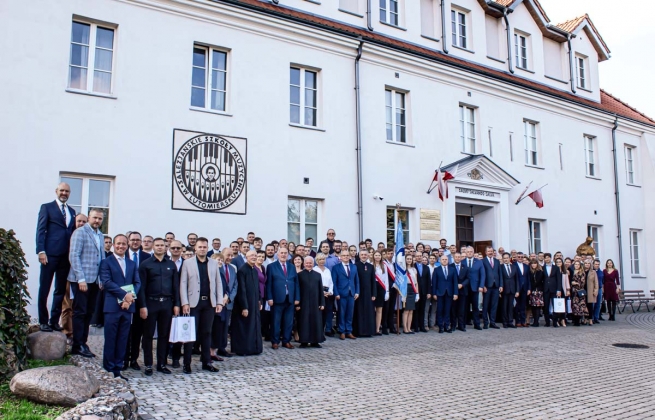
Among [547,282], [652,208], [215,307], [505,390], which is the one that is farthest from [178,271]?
[652,208]

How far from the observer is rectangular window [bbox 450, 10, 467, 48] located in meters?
19.7

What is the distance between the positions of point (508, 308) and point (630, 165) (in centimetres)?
1417

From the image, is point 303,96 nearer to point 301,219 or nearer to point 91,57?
point 301,219

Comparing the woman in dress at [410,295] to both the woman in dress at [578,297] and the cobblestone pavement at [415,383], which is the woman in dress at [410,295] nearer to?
the cobblestone pavement at [415,383]

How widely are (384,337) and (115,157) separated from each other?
22.5 feet

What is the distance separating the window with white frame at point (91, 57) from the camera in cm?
1212

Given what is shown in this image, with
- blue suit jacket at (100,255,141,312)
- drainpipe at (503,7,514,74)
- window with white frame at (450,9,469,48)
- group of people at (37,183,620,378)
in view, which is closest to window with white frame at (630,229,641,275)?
group of people at (37,183,620,378)

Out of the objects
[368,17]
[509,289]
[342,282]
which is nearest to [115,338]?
[342,282]

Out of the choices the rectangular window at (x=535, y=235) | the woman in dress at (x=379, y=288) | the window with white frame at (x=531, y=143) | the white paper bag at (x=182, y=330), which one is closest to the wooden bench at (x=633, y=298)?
the rectangular window at (x=535, y=235)

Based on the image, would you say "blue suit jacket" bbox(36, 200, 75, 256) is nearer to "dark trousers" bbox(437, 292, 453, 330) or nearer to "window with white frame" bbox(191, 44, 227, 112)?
"window with white frame" bbox(191, 44, 227, 112)

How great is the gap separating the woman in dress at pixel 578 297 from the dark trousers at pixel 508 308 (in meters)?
1.95

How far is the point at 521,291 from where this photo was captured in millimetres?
14953

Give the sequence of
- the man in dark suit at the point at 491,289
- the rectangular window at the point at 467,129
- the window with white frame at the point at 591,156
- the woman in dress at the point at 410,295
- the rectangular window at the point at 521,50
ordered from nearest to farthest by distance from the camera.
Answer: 1. the woman in dress at the point at 410,295
2. the man in dark suit at the point at 491,289
3. the rectangular window at the point at 467,129
4. the rectangular window at the point at 521,50
5. the window with white frame at the point at 591,156

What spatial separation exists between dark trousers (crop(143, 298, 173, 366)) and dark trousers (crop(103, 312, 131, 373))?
432 millimetres
